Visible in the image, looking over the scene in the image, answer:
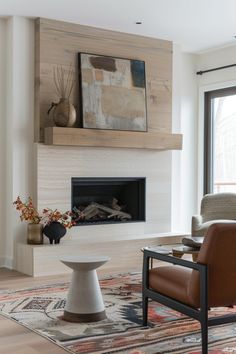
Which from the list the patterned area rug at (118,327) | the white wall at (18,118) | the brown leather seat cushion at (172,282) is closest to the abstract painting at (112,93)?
the white wall at (18,118)

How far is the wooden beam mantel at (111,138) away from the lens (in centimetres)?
571

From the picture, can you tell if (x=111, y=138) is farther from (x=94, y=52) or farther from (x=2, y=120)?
(x=2, y=120)

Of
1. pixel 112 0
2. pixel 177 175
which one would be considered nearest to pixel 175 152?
pixel 177 175

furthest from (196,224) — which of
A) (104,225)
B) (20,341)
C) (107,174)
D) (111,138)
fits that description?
(20,341)

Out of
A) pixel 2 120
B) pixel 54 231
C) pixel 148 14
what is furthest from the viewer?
pixel 2 120

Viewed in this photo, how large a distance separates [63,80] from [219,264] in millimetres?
3558

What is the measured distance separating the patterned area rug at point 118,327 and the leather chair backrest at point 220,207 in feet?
6.48

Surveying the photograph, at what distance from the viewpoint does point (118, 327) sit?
360 cm

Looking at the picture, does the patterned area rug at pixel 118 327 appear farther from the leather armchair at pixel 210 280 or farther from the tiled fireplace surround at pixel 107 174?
the tiled fireplace surround at pixel 107 174

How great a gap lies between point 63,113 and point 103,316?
262 centimetres

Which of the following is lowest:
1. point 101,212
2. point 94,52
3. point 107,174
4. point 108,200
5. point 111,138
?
point 101,212

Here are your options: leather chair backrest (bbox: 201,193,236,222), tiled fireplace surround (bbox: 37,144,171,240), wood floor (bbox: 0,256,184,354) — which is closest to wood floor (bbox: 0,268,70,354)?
wood floor (bbox: 0,256,184,354)

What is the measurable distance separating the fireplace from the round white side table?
7.88 ft

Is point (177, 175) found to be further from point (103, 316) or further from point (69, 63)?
point (103, 316)
